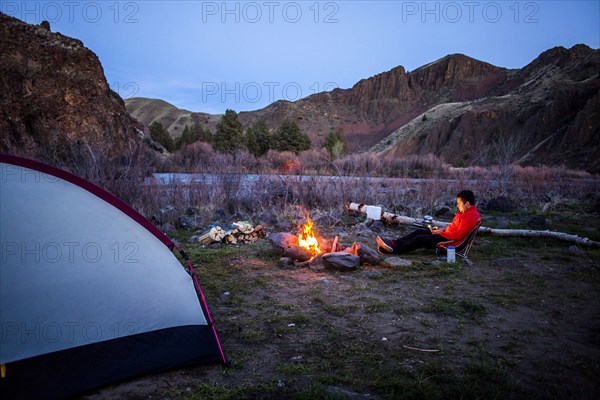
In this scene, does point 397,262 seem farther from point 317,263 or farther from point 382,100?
point 382,100

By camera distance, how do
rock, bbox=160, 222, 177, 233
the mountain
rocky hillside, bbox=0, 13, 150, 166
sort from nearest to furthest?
rock, bbox=160, 222, 177, 233 < rocky hillside, bbox=0, 13, 150, 166 < the mountain

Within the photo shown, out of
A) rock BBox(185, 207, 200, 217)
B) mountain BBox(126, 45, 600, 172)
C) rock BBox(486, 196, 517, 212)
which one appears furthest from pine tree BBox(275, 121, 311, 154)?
rock BBox(185, 207, 200, 217)

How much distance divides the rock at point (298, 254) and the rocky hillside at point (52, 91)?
15421mm

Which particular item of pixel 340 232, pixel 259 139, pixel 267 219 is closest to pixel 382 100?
→ pixel 259 139

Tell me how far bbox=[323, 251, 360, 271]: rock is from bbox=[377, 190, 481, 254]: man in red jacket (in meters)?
1.10

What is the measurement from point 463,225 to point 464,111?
201 feet

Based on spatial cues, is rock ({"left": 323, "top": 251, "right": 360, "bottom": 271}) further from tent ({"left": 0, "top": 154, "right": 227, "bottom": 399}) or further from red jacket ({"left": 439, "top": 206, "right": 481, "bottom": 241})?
tent ({"left": 0, "top": 154, "right": 227, "bottom": 399})

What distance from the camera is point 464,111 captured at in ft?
195

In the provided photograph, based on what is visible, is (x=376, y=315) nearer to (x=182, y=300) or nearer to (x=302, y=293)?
(x=302, y=293)

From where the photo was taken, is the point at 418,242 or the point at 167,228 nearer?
the point at 418,242

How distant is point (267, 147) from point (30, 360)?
1824 inches

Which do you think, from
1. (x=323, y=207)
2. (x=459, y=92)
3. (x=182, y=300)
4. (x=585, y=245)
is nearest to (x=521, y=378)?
(x=182, y=300)

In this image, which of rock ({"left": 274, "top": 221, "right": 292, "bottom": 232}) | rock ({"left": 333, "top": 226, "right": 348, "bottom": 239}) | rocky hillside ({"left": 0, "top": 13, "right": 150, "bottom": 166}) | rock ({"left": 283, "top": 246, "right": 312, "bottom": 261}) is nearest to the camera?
rock ({"left": 283, "top": 246, "right": 312, "bottom": 261})

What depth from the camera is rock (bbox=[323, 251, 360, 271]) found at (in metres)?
5.50
